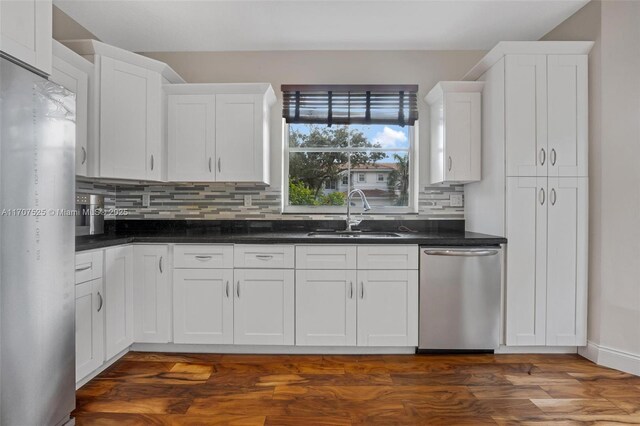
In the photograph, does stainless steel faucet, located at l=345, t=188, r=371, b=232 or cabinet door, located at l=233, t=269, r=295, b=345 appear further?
stainless steel faucet, located at l=345, t=188, r=371, b=232

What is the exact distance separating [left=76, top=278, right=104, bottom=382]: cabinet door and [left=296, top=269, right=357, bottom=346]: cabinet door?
1.29 metres

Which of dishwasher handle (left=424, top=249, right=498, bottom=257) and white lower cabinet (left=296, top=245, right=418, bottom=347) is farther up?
dishwasher handle (left=424, top=249, right=498, bottom=257)

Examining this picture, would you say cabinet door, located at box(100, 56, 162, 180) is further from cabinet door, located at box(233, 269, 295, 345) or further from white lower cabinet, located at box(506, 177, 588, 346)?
white lower cabinet, located at box(506, 177, 588, 346)

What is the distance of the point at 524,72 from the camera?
8.26 ft

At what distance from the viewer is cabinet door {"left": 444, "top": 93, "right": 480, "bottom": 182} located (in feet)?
9.36

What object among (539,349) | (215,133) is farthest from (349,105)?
(539,349)

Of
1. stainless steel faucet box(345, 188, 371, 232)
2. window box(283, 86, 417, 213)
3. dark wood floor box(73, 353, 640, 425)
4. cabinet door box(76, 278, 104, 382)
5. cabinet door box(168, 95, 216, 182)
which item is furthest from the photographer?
window box(283, 86, 417, 213)

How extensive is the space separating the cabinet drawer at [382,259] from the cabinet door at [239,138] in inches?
42.0

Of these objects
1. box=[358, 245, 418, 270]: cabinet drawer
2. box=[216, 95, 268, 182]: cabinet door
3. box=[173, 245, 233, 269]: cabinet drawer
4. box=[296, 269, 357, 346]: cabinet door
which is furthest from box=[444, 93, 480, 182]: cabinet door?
box=[173, 245, 233, 269]: cabinet drawer

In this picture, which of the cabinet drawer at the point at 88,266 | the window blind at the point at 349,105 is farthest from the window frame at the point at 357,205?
the cabinet drawer at the point at 88,266

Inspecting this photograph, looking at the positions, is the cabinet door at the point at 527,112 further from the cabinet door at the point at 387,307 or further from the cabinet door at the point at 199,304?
the cabinet door at the point at 199,304

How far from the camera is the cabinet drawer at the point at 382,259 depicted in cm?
253

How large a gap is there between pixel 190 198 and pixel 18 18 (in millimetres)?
1876

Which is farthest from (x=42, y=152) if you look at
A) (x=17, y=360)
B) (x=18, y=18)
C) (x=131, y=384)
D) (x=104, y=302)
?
(x=131, y=384)
